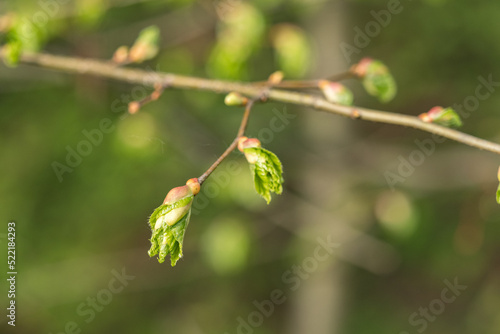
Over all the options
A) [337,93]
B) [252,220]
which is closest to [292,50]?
[337,93]

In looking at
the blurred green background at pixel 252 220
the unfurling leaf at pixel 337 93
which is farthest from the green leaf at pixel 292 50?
the blurred green background at pixel 252 220

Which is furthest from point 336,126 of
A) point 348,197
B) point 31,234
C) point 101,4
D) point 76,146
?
point 31,234

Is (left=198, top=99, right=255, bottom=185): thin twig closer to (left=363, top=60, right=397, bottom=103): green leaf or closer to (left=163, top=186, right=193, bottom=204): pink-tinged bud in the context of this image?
(left=163, top=186, right=193, bottom=204): pink-tinged bud

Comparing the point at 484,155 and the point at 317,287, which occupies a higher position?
the point at 484,155

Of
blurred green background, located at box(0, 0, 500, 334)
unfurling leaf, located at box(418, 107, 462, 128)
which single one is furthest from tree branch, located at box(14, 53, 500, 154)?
blurred green background, located at box(0, 0, 500, 334)

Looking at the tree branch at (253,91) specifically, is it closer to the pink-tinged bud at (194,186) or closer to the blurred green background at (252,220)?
the pink-tinged bud at (194,186)

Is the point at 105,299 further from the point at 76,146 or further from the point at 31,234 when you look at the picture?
the point at 76,146
